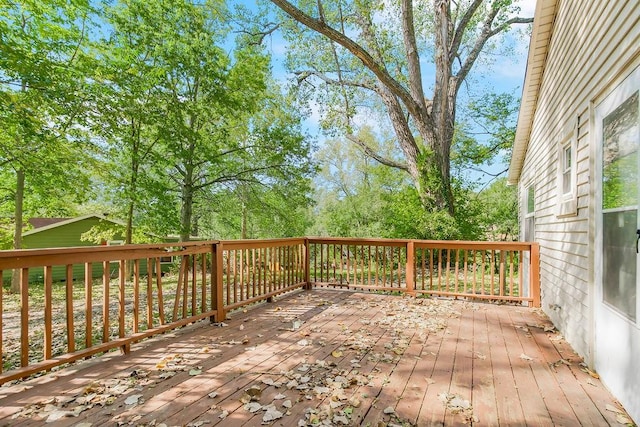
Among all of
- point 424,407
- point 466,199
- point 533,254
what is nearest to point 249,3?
point 466,199

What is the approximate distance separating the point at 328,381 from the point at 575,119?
350 centimetres

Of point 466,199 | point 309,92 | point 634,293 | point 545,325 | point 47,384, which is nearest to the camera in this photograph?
point 634,293

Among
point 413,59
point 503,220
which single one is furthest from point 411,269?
point 503,220

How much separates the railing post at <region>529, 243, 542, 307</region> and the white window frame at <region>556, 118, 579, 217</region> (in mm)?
1346

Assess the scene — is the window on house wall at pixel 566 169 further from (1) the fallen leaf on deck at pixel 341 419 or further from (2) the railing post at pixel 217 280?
(2) the railing post at pixel 217 280

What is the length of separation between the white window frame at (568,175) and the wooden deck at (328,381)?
141cm

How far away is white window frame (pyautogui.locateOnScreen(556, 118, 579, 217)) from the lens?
12.2 ft

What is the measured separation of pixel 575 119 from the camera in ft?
12.3

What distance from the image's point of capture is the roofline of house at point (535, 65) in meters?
4.89

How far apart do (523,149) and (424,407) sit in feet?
23.4

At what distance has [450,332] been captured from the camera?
4168mm

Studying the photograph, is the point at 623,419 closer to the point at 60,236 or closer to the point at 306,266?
the point at 306,266

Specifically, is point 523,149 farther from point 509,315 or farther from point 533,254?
point 509,315

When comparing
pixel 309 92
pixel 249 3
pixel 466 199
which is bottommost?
pixel 466 199
